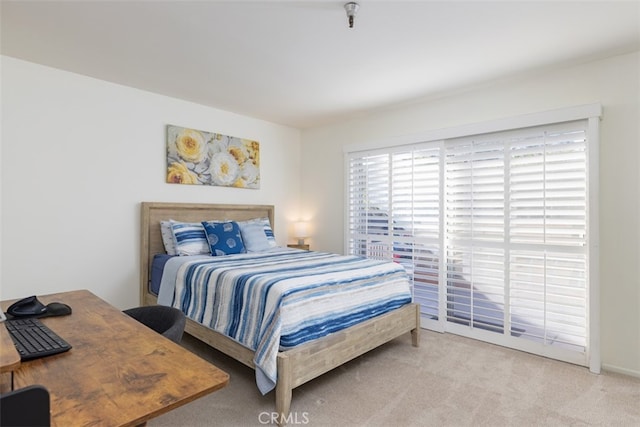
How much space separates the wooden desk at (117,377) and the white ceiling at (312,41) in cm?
189

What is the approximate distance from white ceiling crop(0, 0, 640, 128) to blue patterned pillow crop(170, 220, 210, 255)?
54.6 inches

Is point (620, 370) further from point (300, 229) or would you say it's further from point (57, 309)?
point (57, 309)

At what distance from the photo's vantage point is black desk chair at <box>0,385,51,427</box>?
0.53 m

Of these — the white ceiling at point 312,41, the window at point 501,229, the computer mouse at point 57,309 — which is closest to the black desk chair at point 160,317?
the computer mouse at point 57,309

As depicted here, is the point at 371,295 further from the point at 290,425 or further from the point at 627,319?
the point at 627,319

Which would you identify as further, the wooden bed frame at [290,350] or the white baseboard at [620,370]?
the white baseboard at [620,370]

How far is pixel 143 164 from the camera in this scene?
354 cm

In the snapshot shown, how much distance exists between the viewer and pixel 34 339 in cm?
117

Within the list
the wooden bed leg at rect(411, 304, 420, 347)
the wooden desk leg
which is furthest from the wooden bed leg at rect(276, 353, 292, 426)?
the wooden bed leg at rect(411, 304, 420, 347)

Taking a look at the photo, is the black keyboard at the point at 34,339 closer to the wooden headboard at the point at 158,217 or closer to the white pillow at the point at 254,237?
the wooden headboard at the point at 158,217

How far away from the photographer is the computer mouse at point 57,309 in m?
1.50

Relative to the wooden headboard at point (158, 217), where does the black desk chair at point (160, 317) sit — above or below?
below

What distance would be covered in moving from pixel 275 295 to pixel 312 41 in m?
1.79

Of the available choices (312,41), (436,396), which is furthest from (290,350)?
(312,41)
